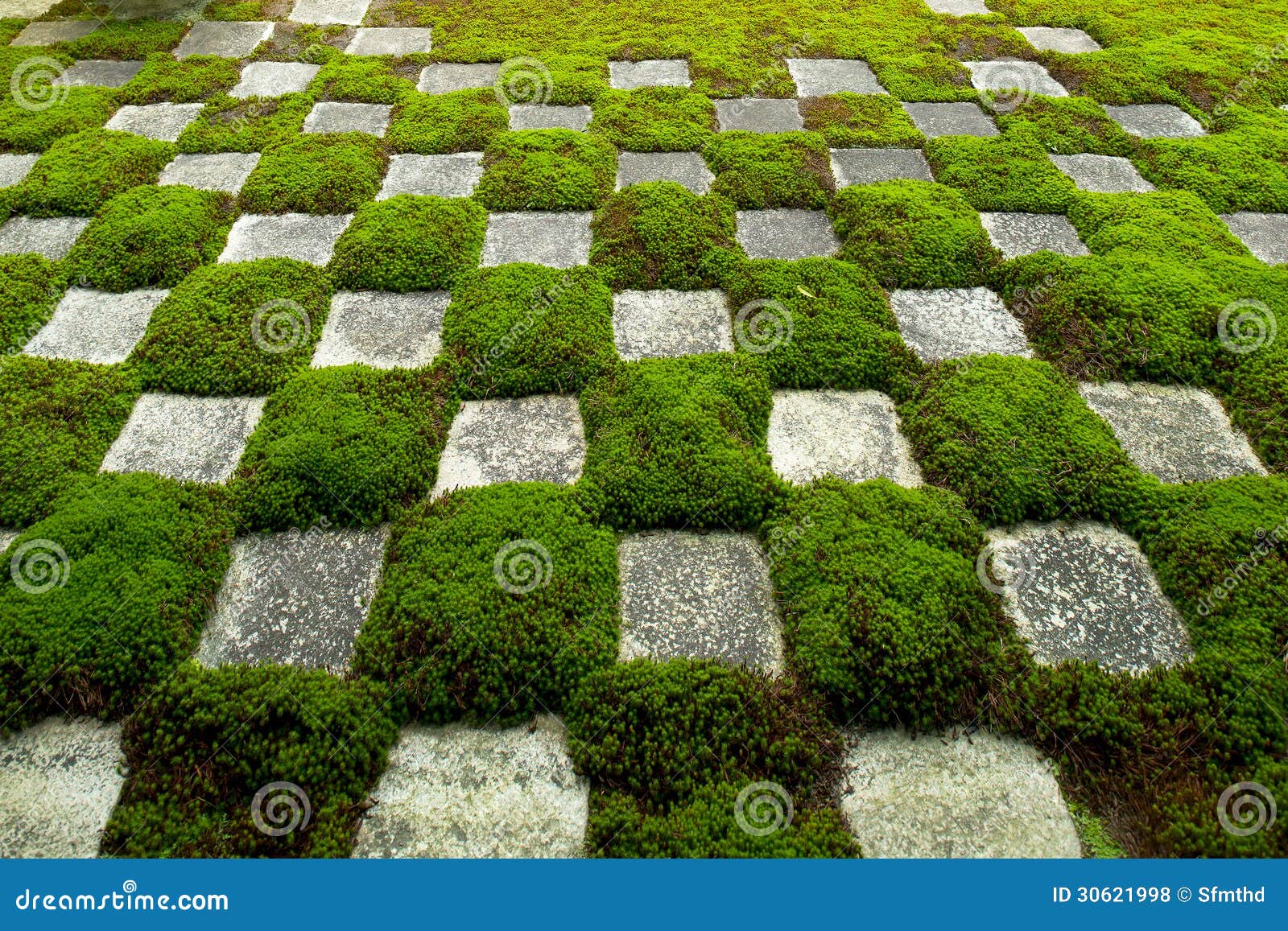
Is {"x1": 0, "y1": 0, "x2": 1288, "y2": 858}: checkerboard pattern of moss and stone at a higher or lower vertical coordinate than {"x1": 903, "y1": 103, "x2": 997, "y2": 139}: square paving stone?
lower

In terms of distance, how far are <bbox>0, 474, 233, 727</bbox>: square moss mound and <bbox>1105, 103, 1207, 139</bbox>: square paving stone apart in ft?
26.4

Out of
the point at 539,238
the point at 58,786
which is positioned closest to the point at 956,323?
the point at 539,238

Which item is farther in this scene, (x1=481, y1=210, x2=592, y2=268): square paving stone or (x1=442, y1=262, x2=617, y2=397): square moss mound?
(x1=481, y1=210, x2=592, y2=268): square paving stone

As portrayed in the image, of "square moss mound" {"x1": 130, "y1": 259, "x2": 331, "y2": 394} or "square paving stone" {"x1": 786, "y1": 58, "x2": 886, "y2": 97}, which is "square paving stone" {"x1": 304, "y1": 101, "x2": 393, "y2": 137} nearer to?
"square moss mound" {"x1": 130, "y1": 259, "x2": 331, "y2": 394}

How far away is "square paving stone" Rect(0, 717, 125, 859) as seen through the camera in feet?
9.93

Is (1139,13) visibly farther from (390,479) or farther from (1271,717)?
(390,479)

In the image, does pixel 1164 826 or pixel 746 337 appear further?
pixel 746 337

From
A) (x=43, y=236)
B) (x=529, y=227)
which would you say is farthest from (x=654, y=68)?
(x=43, y=236)

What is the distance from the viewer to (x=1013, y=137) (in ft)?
23.0

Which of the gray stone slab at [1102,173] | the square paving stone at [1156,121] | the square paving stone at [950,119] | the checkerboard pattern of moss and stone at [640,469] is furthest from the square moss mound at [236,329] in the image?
the square paving stone at [1156,121]

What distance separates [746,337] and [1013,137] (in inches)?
150

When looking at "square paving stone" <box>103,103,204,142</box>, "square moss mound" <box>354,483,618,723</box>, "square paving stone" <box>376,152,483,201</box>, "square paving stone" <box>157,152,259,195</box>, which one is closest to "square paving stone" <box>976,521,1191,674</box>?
"square moss mound" <box>354,483,618,723</box>

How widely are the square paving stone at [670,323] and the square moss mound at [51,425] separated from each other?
297 cm

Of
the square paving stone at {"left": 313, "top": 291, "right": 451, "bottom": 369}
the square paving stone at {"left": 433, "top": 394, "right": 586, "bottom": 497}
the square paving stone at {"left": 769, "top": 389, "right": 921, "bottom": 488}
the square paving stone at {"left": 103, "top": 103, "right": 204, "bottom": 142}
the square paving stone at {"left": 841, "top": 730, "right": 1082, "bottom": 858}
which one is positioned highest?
the square paving stone at {"left": 103, "top": 103, "right": 204, "bottom": 142}
